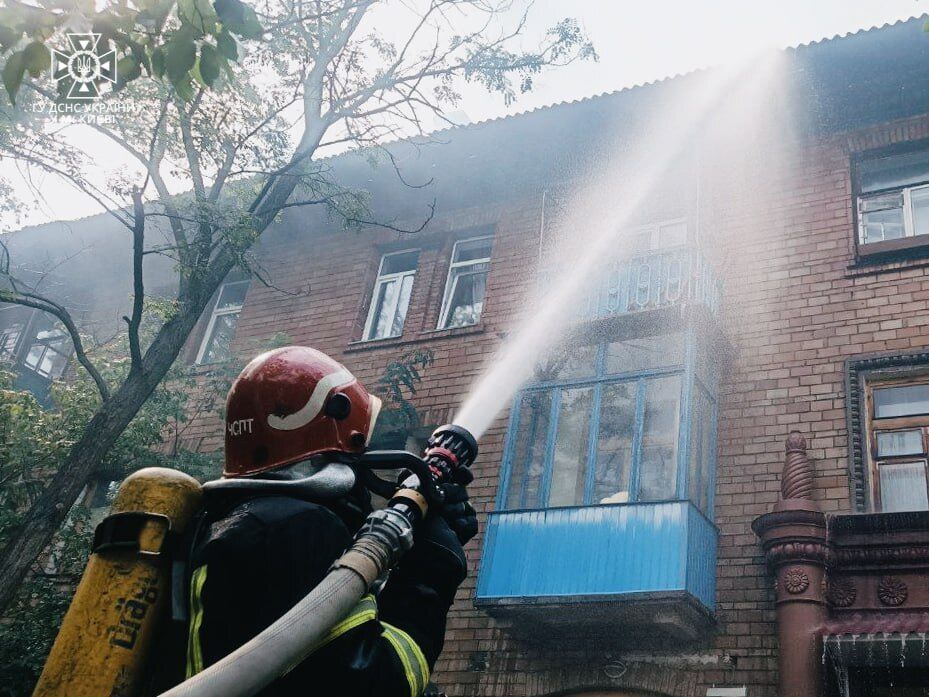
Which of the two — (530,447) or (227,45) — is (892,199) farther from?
(227,45)

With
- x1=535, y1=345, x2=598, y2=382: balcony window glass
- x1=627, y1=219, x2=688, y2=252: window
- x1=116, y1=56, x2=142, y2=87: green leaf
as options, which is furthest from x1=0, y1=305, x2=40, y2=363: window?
x1=116, y1=56, x2=142, y2=87: green leaf

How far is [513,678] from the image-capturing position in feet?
29.6

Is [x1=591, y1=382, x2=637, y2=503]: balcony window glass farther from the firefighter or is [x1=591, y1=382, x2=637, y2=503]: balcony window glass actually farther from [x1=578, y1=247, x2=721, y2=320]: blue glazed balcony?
the firefighter

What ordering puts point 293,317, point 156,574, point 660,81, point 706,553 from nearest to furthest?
point 156,574
point 706,553
point 660,81
point 293,317

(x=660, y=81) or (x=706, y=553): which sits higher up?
(x=660, y=81)

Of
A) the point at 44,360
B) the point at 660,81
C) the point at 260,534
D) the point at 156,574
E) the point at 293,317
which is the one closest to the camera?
the point at 260,534

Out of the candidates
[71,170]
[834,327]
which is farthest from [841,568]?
[71,170]

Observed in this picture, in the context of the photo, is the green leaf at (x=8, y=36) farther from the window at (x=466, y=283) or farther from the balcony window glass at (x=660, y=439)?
the window at (x=466, y=283)

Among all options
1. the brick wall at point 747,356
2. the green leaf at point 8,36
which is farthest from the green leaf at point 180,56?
the brick wall at point 747,356

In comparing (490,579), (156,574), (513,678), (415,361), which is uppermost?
(415,361)

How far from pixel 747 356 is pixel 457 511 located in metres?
7.83

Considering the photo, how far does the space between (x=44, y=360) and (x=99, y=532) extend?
612 inches

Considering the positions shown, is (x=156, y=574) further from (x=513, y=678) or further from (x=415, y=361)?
(x=415, y=361)

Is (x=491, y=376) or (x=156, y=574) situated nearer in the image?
(x=156, y=574)
